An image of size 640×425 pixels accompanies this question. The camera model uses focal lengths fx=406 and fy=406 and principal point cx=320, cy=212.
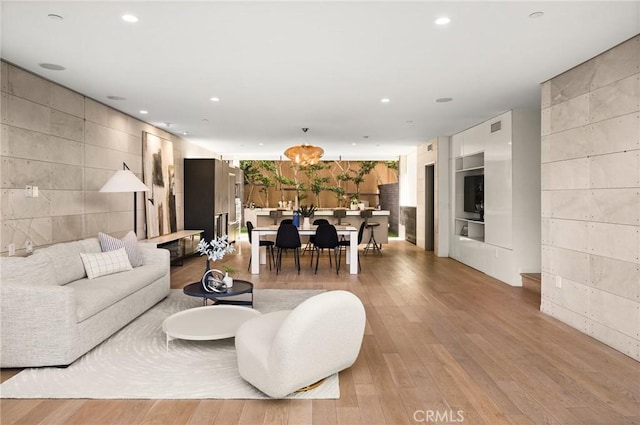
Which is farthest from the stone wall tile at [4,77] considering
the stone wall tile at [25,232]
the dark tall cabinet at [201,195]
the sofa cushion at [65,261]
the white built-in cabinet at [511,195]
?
the white built-in cabinet at [511,195]

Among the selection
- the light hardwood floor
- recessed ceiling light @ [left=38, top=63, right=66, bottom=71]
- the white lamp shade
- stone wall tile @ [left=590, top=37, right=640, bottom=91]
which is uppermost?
recessed ceiling light @ [left=38, top=63, right=66, bottom=71]

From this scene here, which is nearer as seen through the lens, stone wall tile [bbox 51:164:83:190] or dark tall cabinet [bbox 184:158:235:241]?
stone wall tile [bbox 51:164:83:190]

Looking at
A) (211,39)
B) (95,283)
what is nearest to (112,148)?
(95,283)

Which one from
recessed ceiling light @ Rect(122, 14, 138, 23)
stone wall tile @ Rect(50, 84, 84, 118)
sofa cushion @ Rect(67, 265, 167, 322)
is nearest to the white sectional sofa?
sofa cushion @ Rect(67, 265, 167, 322)

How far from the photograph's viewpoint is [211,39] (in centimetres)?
350

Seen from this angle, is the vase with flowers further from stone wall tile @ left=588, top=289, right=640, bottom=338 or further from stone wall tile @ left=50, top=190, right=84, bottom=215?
stone wall tile @ left=588, top=289, right=640, bottom=338

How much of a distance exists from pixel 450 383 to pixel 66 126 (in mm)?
5093

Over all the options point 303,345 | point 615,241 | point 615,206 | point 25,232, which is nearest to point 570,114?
point 615,206

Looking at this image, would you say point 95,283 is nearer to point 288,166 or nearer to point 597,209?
point 597,209

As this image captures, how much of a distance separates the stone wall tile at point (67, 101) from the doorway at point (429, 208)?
732 cm

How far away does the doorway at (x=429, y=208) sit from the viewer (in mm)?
9883

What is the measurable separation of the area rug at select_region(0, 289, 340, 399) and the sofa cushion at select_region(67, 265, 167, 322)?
36 centimetres

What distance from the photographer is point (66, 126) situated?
4992 millimetres

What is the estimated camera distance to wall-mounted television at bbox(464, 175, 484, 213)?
734 cm
